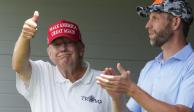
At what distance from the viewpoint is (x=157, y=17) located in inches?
117

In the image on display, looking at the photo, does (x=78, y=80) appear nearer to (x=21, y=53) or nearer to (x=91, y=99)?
(x=91, y=99)

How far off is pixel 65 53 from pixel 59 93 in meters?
0.26

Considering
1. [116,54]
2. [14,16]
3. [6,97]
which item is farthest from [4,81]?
[116,54]

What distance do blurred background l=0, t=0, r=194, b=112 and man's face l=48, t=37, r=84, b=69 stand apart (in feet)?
7.61

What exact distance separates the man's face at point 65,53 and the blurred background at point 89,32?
2319 millimetres

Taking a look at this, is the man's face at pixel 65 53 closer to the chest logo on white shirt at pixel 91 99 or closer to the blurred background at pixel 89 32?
the chest logo on white shirt at pixel 91 99

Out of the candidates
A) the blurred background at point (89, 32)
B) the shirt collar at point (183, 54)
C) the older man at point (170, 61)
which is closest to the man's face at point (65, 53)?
the older man at point (170, 61)

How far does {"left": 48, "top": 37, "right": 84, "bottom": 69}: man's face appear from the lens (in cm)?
320

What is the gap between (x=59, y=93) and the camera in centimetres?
324

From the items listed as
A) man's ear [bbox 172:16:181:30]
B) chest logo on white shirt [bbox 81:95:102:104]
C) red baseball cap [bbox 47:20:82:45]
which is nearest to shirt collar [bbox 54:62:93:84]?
chest logo on white shirt [bbox 81:95:102:104]

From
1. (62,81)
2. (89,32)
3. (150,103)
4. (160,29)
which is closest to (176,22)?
(160,29)

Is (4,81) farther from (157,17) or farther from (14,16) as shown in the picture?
(157,17)

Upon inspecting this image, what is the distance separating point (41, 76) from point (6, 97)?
7.77 feet

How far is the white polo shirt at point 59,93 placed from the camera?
3207 millimetres
